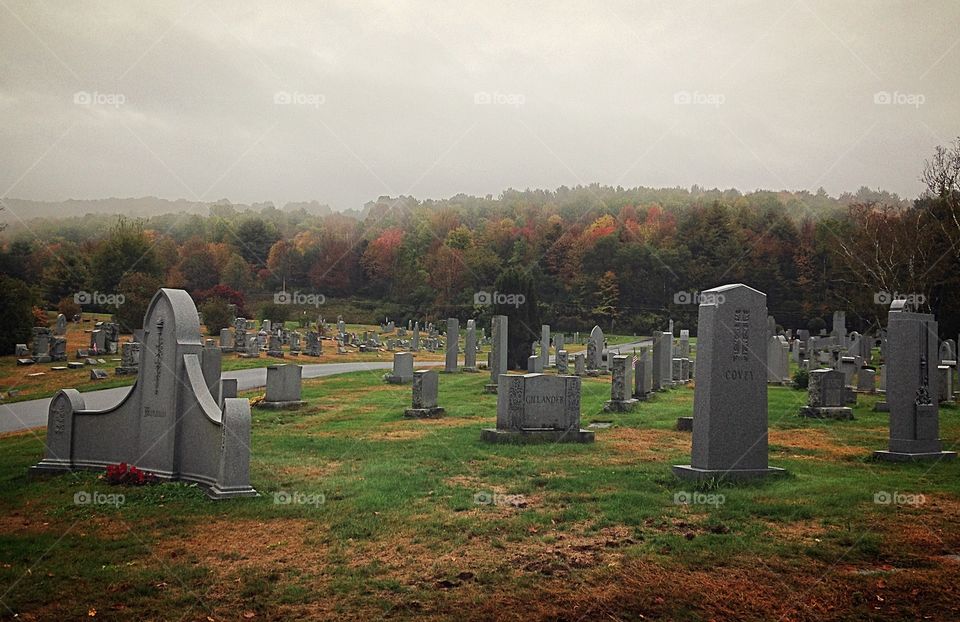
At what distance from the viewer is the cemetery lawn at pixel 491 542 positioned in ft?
19.4

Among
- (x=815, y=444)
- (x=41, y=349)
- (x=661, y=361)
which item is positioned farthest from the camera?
(x=41, y=349)

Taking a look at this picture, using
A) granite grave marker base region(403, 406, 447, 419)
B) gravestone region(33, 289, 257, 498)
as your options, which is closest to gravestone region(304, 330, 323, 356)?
granite grave marker base region(403, 406, 447, 419)

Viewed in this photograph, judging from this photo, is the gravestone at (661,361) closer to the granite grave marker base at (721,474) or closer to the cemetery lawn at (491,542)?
the cemetery lawn at (491,542)

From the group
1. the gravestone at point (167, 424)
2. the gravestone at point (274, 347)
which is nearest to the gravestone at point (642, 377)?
the gravestone at point (167, 424)

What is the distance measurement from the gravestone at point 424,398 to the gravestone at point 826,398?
364 inches

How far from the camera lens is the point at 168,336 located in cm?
1052

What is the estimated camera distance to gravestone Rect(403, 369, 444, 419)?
18.3m

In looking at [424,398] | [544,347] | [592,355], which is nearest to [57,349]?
[424,398]

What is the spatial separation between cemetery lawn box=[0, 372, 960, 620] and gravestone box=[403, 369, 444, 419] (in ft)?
17.7

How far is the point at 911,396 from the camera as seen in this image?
39.8 ft

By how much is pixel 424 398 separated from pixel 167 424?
8667mm

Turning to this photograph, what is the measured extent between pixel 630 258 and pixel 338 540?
69.1 m

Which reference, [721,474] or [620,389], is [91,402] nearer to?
[620,389]

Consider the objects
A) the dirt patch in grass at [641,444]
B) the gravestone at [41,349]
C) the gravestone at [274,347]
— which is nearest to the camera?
the dirt patch in grass at [641,444]
